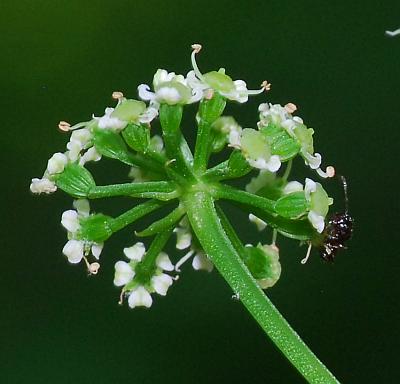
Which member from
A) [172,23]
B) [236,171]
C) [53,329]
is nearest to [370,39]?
[172,23]

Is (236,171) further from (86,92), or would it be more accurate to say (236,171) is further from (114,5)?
(114,5)

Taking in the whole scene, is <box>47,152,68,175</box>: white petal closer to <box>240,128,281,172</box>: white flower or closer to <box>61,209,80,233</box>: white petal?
<box>61,209,80,233</box>: white petal

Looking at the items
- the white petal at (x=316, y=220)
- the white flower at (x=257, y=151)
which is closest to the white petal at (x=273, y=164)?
the white flower at (x=257, y=151)

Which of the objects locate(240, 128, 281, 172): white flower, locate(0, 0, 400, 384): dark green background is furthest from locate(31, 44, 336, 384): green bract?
locate(0, 0, 400, 384): dark green background

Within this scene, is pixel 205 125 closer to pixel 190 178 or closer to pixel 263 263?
pixel 190 178

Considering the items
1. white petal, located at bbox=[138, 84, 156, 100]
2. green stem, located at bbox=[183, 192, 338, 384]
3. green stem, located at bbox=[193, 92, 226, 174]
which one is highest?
white petal, located at bbox=[138, 84, 156, 100]

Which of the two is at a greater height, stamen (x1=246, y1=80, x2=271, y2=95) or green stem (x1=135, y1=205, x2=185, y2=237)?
stamen (x1=246, y1=80, x2=271, y2=95)
